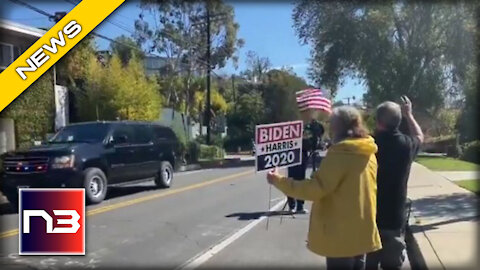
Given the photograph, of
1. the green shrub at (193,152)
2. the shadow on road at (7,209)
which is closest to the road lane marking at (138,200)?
the shadow on road at (7,209)

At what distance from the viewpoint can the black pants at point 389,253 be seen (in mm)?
5105

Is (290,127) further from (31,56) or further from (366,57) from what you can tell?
(366,57)

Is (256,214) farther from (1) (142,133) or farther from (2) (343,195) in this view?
(2) (343,195)

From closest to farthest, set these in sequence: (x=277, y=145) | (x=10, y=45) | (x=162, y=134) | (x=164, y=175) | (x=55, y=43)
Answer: (x=277, y=145), (x=55, y=43), (x=162, y=134), (x=164, y=175), (x=10, y=45)

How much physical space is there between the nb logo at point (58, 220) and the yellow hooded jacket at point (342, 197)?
365 cm

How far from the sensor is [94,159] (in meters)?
12.9

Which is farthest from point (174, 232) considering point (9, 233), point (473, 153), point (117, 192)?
point (473, 153)

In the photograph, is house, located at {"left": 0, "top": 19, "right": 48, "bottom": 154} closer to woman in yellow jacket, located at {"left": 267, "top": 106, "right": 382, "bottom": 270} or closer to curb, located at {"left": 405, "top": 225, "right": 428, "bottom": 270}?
curb, located at {"left": 405, "top": 225, "right": 428, "bottom": 270}

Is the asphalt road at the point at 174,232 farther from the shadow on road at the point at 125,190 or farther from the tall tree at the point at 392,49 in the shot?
the tall tree at the point at 392,49

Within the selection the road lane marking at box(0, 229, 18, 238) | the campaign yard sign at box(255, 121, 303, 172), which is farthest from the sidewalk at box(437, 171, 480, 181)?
the road lane marking at box(0, 229, 18, 238)

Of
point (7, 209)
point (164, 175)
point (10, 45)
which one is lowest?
point (7, 209)

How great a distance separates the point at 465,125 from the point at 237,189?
762 inches

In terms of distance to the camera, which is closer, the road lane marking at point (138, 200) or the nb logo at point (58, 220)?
the nb logo at point (58, 220)

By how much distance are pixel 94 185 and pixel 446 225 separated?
282 inches
